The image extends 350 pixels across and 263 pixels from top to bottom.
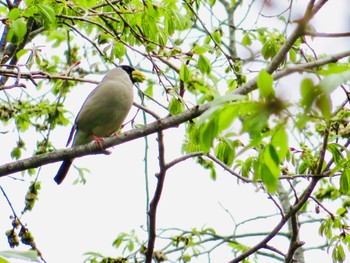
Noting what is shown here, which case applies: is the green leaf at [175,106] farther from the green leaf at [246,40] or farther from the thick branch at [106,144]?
the green leaf at [246,40]

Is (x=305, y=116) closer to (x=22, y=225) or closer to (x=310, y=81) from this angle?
(x=310, y=81)

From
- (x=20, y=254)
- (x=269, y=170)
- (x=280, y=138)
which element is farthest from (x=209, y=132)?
(x=20, y=254)

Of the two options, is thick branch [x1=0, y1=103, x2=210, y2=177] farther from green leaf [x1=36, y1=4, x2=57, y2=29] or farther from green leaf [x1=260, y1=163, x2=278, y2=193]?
green leaf [x1=260, y1=163, x2=278, y2=193]

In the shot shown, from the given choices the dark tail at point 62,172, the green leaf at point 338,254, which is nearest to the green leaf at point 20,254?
the green leaf at point 338,254

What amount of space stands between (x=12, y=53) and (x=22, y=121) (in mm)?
1907

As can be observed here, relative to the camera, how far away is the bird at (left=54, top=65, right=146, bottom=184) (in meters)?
6.02

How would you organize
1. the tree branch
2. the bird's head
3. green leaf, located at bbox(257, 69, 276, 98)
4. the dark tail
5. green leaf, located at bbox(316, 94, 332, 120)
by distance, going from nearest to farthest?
green leaf, located at bbox(316, 94, 332, 120) → green leaf, located at bbox(257, 69, 276, 98) → the tree branch → the bird's head → the dark tail

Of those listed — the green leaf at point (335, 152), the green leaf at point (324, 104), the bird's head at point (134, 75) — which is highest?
the bird's head at point (134, 75)

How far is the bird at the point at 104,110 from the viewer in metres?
Result: 6.02

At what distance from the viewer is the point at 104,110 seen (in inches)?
237

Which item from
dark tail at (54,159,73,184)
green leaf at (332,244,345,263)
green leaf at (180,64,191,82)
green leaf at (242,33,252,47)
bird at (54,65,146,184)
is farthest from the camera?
green leaf at (242,33,252,47)

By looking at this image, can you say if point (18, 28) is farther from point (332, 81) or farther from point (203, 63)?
point (332, 81)

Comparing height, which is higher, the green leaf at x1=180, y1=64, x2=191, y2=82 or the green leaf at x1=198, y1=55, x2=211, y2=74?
the green leaf at x1=198, y1=55, x2=211, y2=74

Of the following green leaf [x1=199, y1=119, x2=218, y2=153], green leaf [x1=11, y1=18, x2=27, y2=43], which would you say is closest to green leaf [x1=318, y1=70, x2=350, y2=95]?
green leaf [x1=199, y1=119, x2=218, y2=153]
